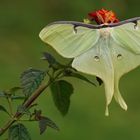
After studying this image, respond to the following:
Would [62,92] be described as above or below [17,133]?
above

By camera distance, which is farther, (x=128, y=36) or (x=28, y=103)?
(x=28, y=103)

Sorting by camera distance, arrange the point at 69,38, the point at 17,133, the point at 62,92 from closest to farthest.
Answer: the point at 69,38
the point at 17,133
the point at 62,92

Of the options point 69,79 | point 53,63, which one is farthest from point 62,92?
point 69,79

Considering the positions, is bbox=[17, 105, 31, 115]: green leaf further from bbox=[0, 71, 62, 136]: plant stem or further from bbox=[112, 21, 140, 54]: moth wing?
bbox=[112, 21, 140, 54]: moth wing

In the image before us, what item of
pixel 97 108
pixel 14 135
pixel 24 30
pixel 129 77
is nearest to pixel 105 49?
pixel 14 135

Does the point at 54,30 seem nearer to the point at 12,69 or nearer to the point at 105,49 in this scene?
the point at 105,49

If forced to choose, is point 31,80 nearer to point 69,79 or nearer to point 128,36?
point 128,36

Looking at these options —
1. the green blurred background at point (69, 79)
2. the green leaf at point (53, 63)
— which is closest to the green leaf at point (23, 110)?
the green leaf at point (53, 63)
